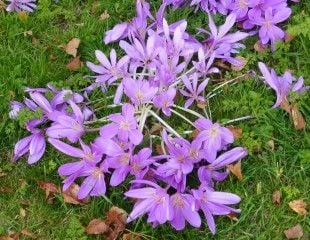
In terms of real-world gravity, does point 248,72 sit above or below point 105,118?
below

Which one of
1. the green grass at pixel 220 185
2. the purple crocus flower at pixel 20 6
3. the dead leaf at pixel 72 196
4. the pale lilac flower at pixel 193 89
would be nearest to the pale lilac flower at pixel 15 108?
the green grass at pixel 220 185

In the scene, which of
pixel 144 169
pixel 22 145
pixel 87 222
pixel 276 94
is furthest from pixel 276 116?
pixel 22 145

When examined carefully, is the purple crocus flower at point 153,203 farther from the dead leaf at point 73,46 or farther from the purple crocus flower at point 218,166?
the dead leaf at point 73,46

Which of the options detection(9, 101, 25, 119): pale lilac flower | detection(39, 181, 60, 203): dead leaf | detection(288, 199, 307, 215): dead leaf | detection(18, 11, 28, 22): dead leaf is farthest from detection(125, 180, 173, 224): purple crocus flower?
detection(18, 11, 28, 22): dead leaf

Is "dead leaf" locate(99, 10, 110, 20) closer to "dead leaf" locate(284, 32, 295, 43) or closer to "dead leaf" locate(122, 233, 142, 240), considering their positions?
"dead leaf" locate(284, 32, 295, 43)

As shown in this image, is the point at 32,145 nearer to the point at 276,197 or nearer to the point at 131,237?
the point at 131,237

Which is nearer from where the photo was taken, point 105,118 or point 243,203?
point 243,203

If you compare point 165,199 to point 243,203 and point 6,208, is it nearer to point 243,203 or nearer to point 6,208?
point 243,203
